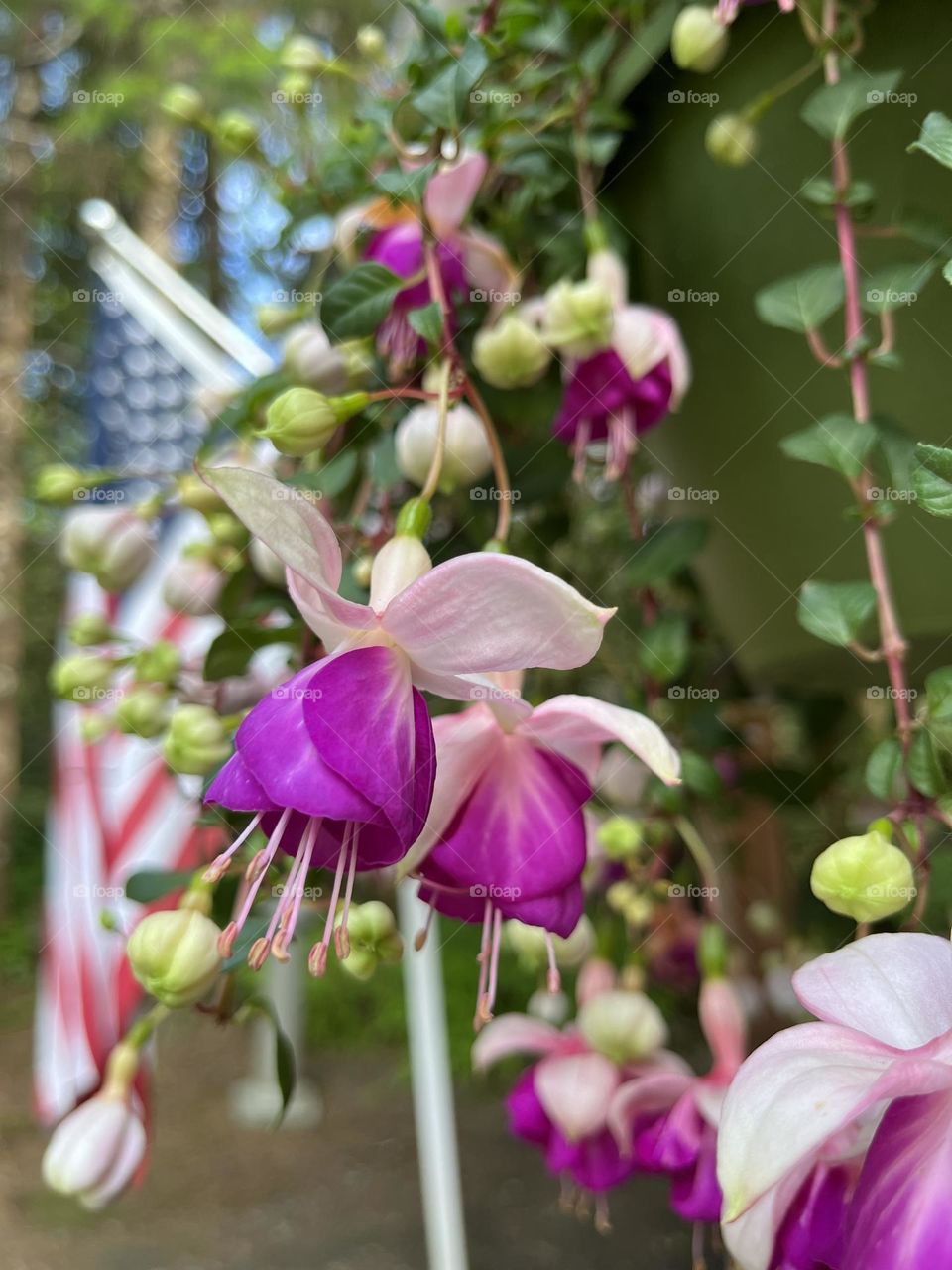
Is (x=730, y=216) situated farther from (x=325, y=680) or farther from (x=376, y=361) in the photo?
(x=325, y=680)

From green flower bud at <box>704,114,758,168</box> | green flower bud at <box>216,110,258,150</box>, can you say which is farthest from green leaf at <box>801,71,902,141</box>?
green flower bud at <box>216,110,258,150</box>

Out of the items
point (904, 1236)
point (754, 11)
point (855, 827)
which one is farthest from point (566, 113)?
point (855, 827)

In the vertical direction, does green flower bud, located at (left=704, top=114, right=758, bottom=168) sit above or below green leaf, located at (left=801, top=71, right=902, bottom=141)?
below

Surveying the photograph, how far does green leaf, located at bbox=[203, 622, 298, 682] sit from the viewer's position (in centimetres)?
Result: 35

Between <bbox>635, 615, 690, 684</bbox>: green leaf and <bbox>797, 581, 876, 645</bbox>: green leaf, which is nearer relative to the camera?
<bbox>797, 581, 876, 645</bbox>: green leaf

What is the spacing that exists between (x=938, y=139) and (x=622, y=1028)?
0.35 metres

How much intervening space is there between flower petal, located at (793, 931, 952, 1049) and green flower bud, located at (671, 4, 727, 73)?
313 mm

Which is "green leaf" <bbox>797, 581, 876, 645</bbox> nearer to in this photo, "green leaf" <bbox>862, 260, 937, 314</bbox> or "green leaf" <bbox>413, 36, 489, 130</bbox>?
"green leaf" <bbox>862, 260, 937, 314</bbox>

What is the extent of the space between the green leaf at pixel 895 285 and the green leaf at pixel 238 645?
0.23 metres

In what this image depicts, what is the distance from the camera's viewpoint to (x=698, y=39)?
35cm

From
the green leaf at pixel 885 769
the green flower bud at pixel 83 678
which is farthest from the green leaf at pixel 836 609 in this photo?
the green flower bud at pixel 83 678

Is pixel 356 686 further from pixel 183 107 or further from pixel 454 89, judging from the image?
pixel 183 107

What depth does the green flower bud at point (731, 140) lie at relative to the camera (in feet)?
1.18

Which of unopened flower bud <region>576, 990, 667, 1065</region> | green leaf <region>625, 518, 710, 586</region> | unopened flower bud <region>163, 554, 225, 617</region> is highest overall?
green leaf <region>625, 518, 710, 586</region>
